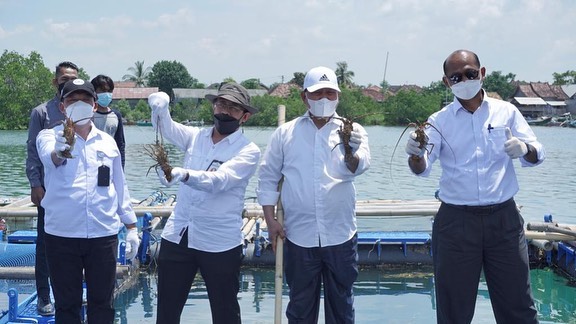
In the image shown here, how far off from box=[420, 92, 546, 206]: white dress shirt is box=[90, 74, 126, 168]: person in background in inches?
101

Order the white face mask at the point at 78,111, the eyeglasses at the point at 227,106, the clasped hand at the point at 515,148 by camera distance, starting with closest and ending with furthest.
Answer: the clasped hand at the point at 515,148 → the white face mask at the point at 78,111 → the eyeglasses at the point at 227,106

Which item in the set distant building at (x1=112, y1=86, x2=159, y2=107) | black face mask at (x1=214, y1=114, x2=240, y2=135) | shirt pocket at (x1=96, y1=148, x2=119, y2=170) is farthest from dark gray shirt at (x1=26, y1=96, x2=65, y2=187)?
distant building at (x1=112, y1=86, x2=159, y2=107)

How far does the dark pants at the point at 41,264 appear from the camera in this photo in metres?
5.11

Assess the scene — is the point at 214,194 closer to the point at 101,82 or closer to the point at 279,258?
the point at 279,258

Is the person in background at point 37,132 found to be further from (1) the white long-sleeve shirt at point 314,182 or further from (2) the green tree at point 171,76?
(2) the green tree at point 171,76

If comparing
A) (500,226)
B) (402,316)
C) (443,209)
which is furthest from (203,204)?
(402,316)

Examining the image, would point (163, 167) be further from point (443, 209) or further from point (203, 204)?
point (443, 209)

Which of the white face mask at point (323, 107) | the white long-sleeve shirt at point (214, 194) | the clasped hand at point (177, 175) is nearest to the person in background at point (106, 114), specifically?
the white long-sleeve shirt at point (214, 194)

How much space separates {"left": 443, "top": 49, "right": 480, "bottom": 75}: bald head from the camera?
4.18m

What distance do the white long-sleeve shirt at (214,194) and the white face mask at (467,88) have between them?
4.38ft

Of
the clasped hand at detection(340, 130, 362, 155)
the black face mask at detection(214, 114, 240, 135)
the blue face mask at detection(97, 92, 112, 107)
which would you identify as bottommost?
the clasped hand at detection(340, 130, 362, 155)

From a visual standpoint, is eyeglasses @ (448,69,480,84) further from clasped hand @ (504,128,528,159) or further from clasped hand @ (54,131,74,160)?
clasped hand @ (54,131,74,160)

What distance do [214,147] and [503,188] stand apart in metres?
1.83

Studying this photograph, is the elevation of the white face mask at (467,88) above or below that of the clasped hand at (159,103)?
above
